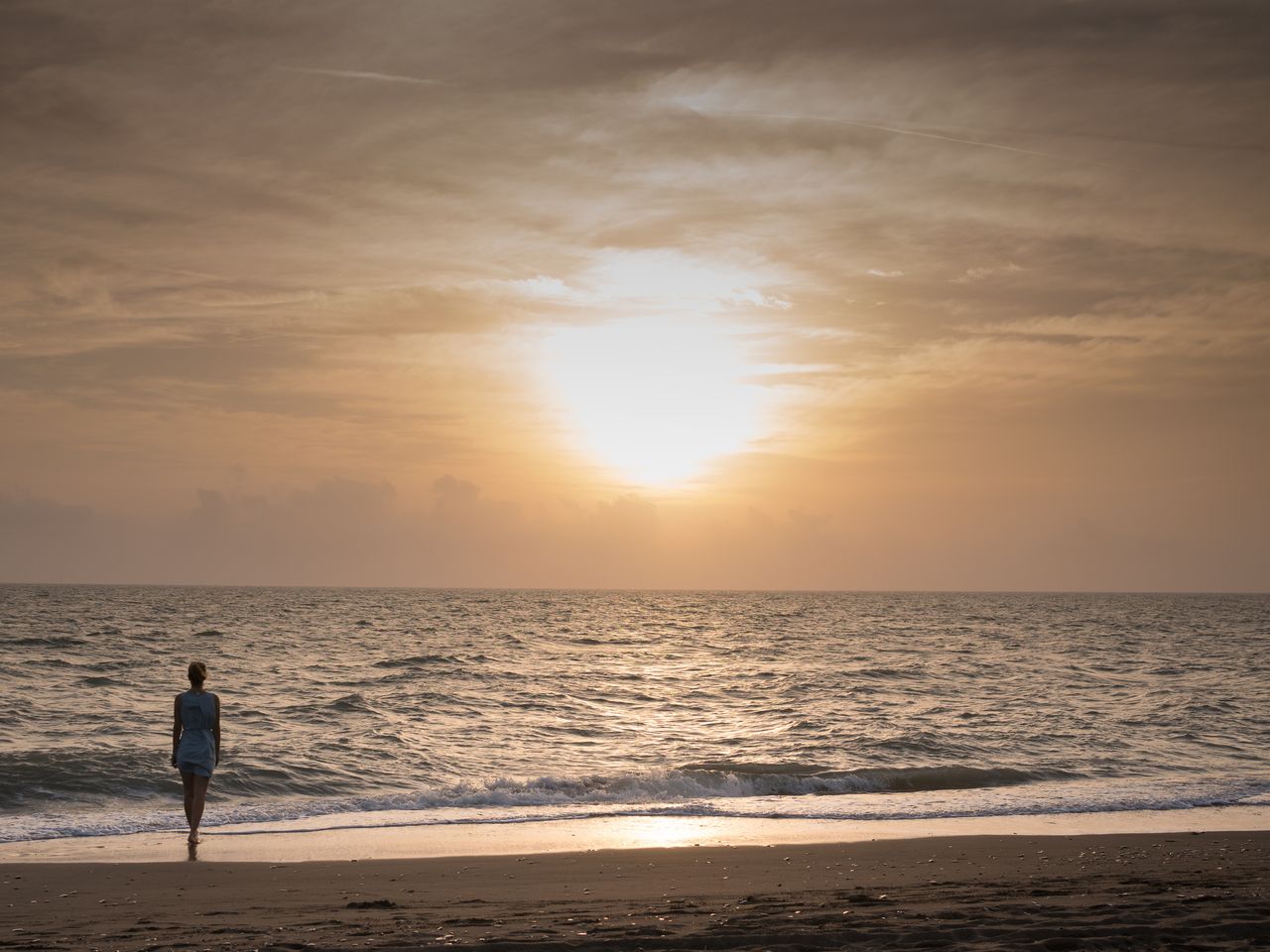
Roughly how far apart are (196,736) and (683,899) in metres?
6.28

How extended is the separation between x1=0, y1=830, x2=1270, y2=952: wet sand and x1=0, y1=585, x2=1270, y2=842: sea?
3.96m

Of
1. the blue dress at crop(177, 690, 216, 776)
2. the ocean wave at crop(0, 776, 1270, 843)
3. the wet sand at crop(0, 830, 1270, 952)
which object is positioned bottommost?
the ocean wave at crop(0, 776, 1270, 843)

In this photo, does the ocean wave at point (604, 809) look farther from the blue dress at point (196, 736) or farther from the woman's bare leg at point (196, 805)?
the blue dress at point (196, 736)

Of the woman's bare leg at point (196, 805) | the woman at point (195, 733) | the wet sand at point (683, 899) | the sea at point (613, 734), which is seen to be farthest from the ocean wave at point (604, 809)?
the wet sand at point (683, 899)

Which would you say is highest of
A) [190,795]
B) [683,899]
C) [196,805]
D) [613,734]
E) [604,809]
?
[190,795]

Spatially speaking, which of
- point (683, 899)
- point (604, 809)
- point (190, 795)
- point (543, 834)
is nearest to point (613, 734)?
point (604, 809)

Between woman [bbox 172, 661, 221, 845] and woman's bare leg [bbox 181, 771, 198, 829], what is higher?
woman [bbox 172, 661, 221, 845]

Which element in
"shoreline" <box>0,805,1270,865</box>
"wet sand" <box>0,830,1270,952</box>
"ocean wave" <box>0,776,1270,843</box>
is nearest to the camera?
"wet sand" <box>0,830,1270,952</box>

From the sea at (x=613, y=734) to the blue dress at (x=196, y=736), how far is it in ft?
8.40

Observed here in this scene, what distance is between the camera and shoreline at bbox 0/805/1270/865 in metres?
12.5

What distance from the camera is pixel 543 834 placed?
1417 centimetres

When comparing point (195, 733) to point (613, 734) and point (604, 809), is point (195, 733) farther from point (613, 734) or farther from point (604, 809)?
point (613, 734)

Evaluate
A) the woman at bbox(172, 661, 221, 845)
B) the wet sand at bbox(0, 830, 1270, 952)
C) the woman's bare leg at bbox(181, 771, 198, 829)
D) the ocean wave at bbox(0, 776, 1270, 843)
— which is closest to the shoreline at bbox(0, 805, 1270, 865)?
the ocean wave at bbox(0, 776, 1270, 843)

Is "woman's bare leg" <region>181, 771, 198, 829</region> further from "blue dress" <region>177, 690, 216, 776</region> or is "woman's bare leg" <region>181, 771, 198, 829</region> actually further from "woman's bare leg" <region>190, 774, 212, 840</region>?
"blue dress" <region>177, 690, 216, 776</region>
